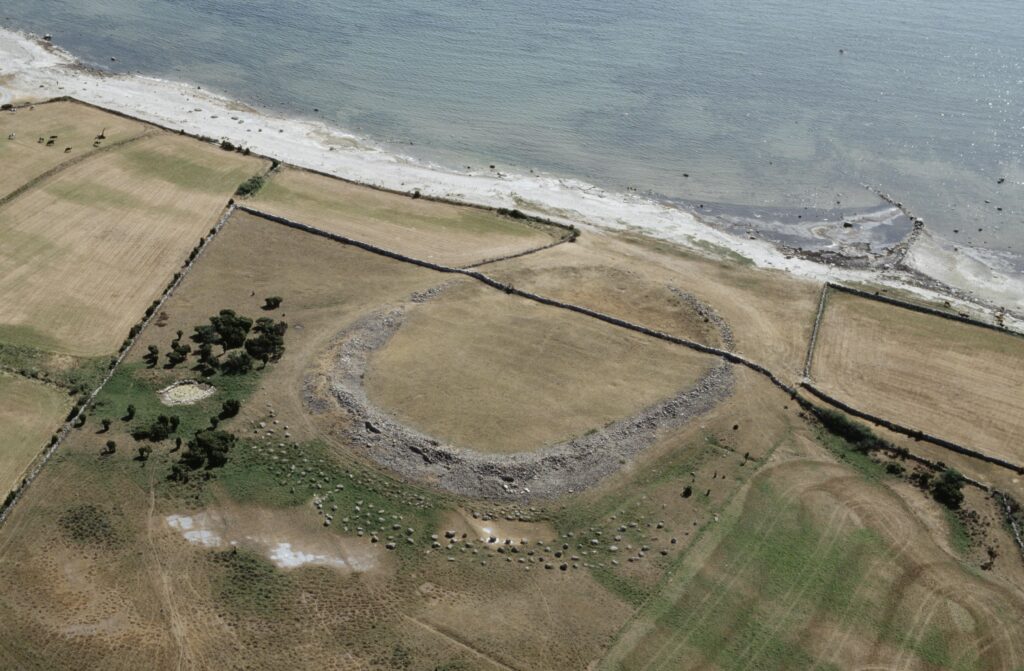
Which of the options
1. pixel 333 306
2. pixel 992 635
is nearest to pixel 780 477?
pixel 992 635

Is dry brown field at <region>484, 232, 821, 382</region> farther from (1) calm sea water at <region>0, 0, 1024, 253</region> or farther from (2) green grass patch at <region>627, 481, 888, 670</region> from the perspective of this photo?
(1) calm sea water at <region>0, 0, 1024, 253</region>

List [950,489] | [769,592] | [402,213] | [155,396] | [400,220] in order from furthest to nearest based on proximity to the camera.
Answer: [402,213] < [400,220] < [155,396] < [950,489] < [769,592]

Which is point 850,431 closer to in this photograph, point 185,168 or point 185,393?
point 185,393

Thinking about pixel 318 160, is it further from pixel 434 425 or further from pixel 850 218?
pixel 850 218

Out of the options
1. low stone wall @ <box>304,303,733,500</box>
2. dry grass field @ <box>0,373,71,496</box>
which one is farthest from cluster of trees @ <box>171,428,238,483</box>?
dry grass field @ <box>0,373,71,496</box>

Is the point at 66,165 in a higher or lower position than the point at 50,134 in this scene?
lower

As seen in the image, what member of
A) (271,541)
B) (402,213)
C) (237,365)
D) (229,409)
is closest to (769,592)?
(271,541)
